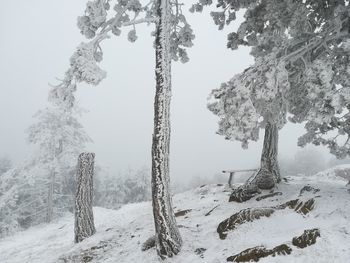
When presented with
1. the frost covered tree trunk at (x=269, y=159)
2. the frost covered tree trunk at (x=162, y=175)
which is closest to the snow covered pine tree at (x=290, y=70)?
the frost covered tree trunk at (x=162, y=175)

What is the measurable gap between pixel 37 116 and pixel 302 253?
22.5 m

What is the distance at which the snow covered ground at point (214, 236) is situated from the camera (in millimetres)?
7678

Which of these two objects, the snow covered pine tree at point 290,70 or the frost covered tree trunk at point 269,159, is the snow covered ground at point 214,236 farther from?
the snow covered pine tree at point 290,70

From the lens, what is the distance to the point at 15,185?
84.8ft

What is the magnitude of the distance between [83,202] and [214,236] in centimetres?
514

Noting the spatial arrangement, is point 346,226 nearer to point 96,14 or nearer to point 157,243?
point 157,243

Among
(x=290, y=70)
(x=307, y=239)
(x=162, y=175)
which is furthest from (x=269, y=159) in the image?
(x=307, y=239)

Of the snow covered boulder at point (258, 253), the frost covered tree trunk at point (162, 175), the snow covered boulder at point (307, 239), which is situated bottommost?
the snow covered boulder at point (258, 253)

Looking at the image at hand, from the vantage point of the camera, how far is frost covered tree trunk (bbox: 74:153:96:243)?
12.9 meters

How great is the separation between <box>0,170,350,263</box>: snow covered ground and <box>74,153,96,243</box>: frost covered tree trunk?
451 millimetres

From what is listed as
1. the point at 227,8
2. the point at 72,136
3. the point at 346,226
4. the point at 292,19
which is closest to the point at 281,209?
the point at 346,226

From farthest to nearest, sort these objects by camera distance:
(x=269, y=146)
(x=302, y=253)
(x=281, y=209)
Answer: (x=269, y=146), (x=281, y=209), (x=302, y=253)

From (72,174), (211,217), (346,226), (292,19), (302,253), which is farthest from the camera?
(72,174)

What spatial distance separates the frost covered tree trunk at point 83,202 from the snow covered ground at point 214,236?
0.45m
